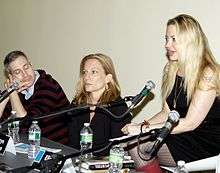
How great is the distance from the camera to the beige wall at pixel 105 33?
3.12 metres

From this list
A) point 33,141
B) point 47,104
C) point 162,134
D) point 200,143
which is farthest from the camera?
point 47,104

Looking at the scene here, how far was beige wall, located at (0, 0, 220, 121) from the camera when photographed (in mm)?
3119

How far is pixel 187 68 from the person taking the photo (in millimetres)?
2594

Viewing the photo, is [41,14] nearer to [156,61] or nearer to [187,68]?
[156,61]

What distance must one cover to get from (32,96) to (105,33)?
0.90 metres

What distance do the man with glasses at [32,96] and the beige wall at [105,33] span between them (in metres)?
0.64

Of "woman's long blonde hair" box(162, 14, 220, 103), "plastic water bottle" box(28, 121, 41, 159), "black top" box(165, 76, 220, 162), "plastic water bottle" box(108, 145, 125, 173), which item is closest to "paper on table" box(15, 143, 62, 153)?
"plastic water bottle" box(28, 121, 41, 159)

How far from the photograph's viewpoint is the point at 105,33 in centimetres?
360

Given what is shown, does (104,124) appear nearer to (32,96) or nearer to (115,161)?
(32,96)

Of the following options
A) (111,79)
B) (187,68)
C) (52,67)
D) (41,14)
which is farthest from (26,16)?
(187,68)

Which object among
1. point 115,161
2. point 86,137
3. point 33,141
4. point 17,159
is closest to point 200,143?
point 86,137

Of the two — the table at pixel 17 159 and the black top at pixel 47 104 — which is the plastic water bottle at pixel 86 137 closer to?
the table at pixel 17 159

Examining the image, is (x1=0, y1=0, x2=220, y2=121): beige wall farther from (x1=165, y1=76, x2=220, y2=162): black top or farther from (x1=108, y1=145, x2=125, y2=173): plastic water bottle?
(x1=108, y1=145, x2=125, y2=173): plastic water bottle

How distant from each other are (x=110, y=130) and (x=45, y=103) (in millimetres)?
549
